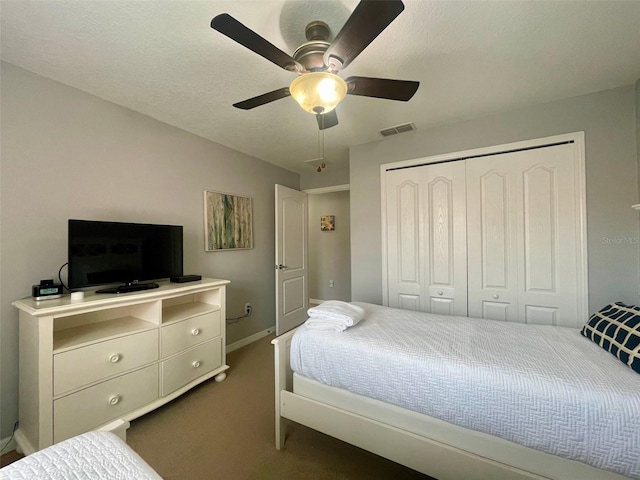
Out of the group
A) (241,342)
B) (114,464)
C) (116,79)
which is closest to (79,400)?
(114,464)

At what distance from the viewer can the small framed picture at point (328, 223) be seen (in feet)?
15.9

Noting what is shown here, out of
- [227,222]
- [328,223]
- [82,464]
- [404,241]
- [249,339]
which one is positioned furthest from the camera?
[328,223]

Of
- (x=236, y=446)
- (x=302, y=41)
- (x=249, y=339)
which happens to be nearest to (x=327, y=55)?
(x=302, y=41)

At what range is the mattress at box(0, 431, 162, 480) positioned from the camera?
0.62 m

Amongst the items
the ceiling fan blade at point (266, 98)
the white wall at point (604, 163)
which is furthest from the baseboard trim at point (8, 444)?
the white wall at point (604, 163)

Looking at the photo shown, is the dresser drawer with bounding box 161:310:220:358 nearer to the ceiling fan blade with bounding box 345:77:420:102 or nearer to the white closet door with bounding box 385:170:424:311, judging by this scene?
the white closet door with bounding box 385:170:424:311

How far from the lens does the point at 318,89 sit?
3.85 ft

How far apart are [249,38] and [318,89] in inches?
13.5

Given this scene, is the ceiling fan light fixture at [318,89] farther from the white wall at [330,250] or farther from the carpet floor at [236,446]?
the white wall at [330,250]

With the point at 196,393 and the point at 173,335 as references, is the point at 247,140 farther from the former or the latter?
the point at 196,393

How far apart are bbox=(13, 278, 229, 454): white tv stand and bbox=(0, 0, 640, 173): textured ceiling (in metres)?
1.49

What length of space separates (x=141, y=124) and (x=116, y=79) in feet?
1.65

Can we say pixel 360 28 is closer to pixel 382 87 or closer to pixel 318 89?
pixel 318 89

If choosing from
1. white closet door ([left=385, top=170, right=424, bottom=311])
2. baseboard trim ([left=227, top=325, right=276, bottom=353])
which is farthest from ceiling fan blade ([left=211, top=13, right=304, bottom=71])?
baseboard trim ([left=227, top=325, right=276, bottom=353])
